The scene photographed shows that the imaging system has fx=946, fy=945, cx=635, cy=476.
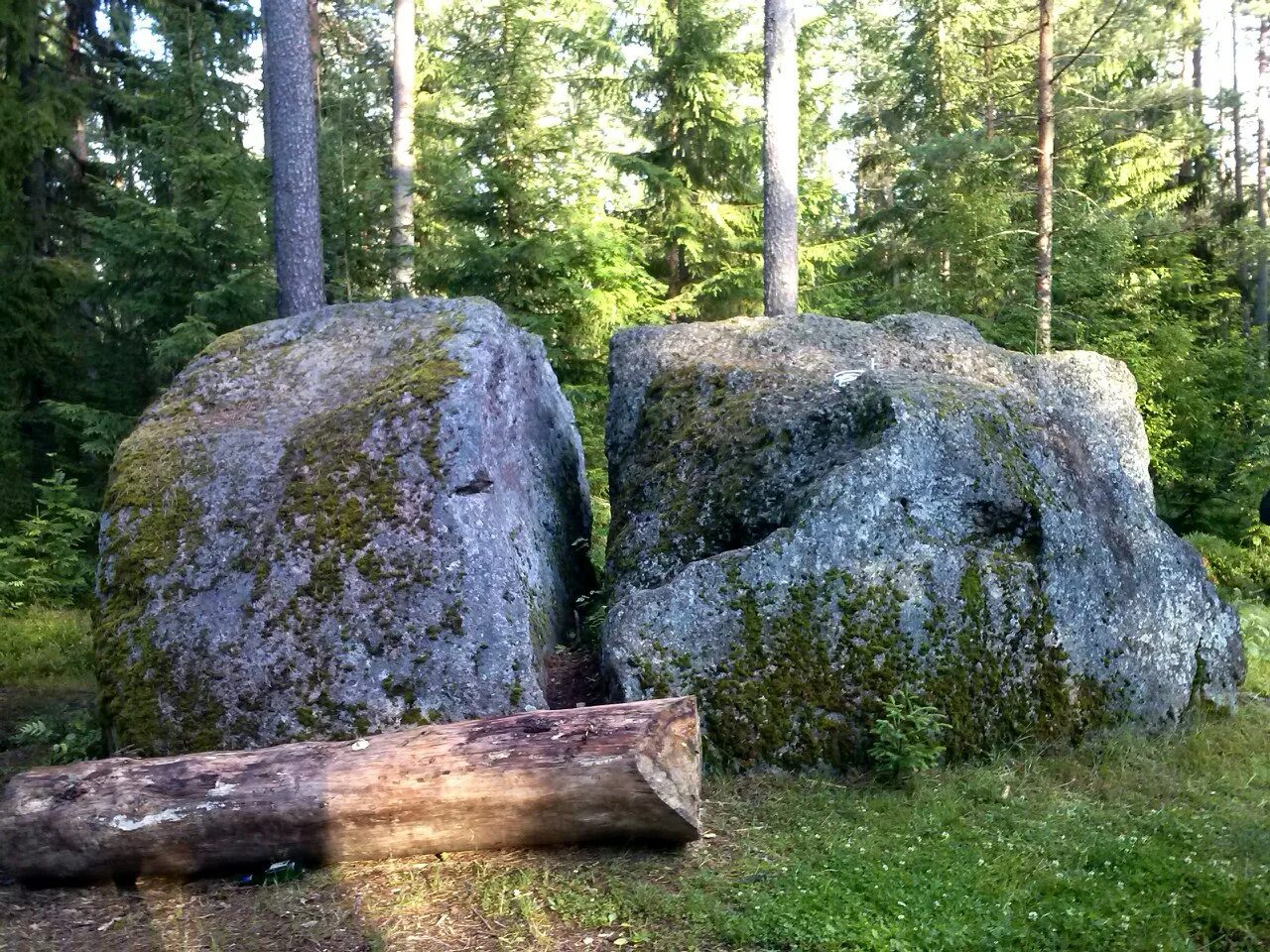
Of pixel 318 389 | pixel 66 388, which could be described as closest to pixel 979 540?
pixel 318 389

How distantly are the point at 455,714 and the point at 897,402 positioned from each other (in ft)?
11.4

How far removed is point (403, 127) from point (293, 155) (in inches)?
257

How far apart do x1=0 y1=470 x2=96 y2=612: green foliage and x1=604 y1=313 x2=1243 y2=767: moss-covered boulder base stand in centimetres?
761

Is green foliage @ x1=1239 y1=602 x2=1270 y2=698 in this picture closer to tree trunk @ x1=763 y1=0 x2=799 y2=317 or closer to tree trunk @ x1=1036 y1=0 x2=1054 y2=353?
tree trunk @ x1=1036 y1=0 x2=1054 y2=353

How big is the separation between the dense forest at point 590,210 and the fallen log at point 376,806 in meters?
7.52

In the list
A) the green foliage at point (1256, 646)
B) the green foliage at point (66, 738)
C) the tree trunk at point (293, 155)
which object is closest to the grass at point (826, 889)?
the green foliage at point (66, 738)

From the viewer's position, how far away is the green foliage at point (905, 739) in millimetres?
5234

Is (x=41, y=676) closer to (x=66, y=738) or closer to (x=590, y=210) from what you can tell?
(x=66, y=738)

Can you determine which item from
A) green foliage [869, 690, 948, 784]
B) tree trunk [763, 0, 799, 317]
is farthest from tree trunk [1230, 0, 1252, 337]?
green foliage [869, 690, 948, 784]

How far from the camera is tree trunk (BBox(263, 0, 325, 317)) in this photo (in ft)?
36.3

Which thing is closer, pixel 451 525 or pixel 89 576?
pixel 451 525

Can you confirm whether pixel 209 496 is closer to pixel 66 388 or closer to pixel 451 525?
pixel 451 525

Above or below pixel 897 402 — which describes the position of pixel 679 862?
below

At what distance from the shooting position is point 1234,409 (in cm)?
1582
